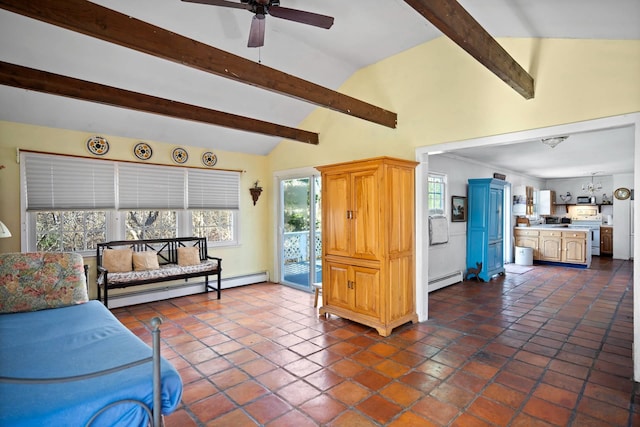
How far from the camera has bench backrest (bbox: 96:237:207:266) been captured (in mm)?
4668

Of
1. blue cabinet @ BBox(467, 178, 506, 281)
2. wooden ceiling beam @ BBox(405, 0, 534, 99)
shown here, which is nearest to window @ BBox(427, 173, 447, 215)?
blue cabinet @ BBox(467, 178, 506, 281)

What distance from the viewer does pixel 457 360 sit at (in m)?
3.05

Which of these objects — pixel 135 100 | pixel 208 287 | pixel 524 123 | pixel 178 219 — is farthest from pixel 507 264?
pixel 135 100

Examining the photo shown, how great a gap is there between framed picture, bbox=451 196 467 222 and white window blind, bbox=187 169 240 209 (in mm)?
4001

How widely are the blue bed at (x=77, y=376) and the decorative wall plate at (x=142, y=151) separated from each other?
3.01 metres

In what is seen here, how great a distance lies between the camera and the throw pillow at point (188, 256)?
5152mm

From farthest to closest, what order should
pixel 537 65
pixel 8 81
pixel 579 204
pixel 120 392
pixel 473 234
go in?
pixel 579 204 → pixel 473 234 → pixel 537 65 → pixel 8 81 → pixel 120 392

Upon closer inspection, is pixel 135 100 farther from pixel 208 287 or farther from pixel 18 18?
pixel 208 287

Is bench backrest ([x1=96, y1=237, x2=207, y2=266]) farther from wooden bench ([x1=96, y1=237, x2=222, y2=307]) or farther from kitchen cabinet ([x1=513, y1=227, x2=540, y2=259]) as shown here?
kitchen cabinet ([x1=513, y1=227, x2=540, y2=259])

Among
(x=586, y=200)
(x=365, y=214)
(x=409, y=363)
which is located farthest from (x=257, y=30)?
(x=586, y=200)

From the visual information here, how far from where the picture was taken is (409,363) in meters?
3.01

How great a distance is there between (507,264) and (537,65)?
6.37 m

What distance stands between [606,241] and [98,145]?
12.3m

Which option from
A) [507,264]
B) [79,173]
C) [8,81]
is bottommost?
[507,264]
